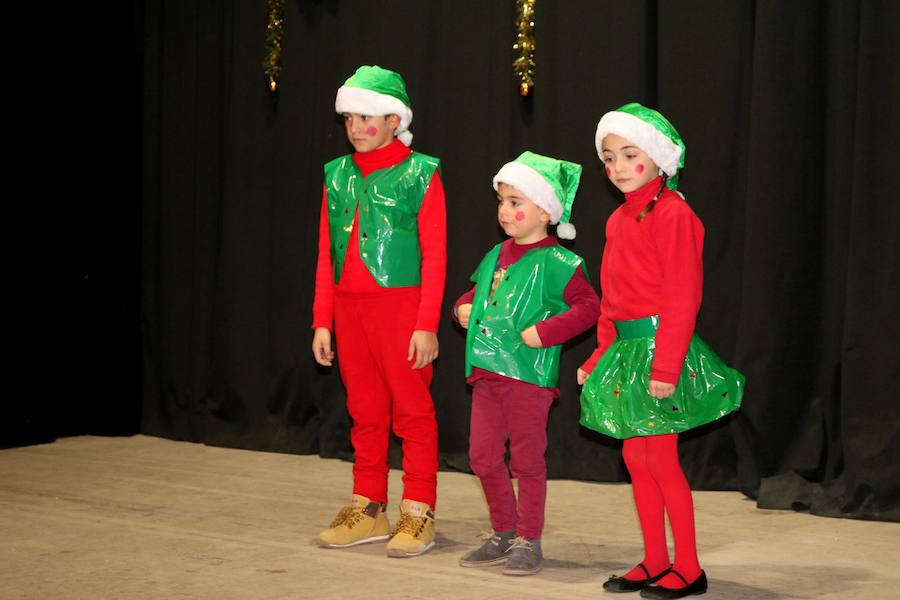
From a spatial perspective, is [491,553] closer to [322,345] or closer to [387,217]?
[322,345]

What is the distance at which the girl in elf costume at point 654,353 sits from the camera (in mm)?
2564

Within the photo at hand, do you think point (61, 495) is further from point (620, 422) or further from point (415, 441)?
point (620, 422)

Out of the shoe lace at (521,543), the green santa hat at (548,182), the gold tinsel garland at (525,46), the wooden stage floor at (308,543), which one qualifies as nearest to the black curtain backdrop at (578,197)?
the gold tinsel garland at (525,46)

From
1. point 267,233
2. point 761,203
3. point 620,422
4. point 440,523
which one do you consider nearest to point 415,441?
point 440,523

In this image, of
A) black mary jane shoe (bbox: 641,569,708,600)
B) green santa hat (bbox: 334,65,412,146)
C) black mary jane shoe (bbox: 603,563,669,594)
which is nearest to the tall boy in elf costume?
green santa hat (bbox: 334,65,412,146)

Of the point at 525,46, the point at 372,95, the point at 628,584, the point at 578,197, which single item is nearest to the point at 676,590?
the point at 628,584

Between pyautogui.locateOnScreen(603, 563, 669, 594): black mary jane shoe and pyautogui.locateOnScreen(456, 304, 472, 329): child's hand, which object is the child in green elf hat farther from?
pyautogui.locateOnScreen(603, 563, 669, 594): black mary jane shoe

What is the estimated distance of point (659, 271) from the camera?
2625 millimetres

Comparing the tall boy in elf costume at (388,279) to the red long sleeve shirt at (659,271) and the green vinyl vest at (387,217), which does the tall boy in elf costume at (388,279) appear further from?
the red long sleeve shirt at (659,271)

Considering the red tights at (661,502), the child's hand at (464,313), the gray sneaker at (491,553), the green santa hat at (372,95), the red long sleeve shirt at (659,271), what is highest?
the green santa hat at (372,95)

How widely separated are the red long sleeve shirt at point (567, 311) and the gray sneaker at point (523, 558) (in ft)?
1.29

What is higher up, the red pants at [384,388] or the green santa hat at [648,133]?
the green santa hat at [648,133]

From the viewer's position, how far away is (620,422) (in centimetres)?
262

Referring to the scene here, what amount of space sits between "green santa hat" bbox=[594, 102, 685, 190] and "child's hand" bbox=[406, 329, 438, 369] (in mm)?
745
